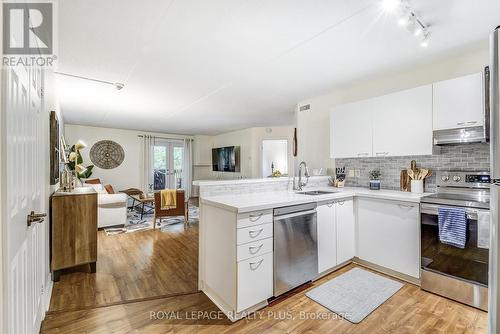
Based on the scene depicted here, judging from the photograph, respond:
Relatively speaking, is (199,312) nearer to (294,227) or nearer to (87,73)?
(294,227)

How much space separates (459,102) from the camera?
7.16ft

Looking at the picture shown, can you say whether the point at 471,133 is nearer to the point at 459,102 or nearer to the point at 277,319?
the point at 459,102

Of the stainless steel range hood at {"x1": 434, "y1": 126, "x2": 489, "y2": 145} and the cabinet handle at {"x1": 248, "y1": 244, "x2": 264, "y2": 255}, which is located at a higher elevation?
the stainless steel range hood at {"x1": 434, "y1": 126, "x2": 489, "y2": 145}

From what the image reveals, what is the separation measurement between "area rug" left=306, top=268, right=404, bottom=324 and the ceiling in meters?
2.30

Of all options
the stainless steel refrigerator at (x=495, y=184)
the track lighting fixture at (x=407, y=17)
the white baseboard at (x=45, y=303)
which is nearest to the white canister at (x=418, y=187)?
the track lighting fixture at (x=407, y=17)

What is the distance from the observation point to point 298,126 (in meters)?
4.14

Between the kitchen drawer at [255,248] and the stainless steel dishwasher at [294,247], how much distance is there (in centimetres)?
7

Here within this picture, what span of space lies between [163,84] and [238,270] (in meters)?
2.58

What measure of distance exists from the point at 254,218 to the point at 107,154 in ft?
20.8

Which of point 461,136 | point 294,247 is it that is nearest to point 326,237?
point 294,247

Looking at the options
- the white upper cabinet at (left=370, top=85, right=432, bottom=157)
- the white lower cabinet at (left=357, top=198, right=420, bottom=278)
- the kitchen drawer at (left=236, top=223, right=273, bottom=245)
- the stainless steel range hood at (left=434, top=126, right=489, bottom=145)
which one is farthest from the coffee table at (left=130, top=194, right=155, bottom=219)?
the stainless steel range hood at (left=434, top=126, right=489, bottom=145)

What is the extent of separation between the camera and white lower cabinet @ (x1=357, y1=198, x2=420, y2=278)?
2277mm

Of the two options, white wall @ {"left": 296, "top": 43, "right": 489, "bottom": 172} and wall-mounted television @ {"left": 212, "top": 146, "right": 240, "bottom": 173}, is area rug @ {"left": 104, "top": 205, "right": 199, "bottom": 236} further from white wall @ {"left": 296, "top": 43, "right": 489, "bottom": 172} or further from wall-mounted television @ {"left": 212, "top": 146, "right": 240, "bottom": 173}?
white wall @ {"left": 296, "top": 43, "right": 489, "bottom": 172}

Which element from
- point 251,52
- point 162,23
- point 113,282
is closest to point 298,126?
point 251,52
